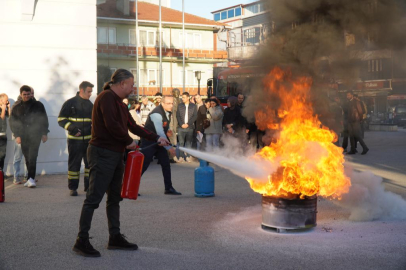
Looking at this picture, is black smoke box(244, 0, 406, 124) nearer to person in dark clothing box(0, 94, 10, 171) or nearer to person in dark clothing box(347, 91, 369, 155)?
person in dark clothing box(0, 94, 10, 171)

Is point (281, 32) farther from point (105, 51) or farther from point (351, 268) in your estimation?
point (105, 51)

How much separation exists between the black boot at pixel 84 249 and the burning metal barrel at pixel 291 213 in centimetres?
233

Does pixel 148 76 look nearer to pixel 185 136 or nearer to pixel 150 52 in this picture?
pixel 150 52

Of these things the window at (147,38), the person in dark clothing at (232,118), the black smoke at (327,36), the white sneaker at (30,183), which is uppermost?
the window at (147,38)

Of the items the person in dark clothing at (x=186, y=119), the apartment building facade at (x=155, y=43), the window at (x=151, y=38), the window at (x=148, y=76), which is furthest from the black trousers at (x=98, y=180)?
the window at (x=151, y=38)

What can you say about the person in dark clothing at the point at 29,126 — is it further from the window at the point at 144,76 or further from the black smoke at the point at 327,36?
the window at the point at 144,76

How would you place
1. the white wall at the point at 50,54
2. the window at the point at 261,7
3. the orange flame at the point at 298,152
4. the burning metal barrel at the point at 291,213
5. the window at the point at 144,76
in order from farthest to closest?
the window at the point at 144,76 → the white wall at the point at 50,54 → the window at the point at 261,7 → the orange flame at the point at 298,152 → the burning metal barrel at the point at 291,213

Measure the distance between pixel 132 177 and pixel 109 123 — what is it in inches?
29.4

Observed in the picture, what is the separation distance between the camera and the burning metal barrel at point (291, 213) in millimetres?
7098

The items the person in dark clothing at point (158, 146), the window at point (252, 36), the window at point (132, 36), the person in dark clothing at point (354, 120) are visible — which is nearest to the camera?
the window at point (252, 36)

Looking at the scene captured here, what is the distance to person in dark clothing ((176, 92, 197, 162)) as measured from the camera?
16.4 metres

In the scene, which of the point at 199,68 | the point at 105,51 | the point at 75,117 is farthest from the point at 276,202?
the point at 199,68

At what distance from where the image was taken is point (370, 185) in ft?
27.6

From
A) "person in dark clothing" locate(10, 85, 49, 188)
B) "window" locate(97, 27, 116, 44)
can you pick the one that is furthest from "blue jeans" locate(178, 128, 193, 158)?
"window" locate(97, 27, 116, 44)
